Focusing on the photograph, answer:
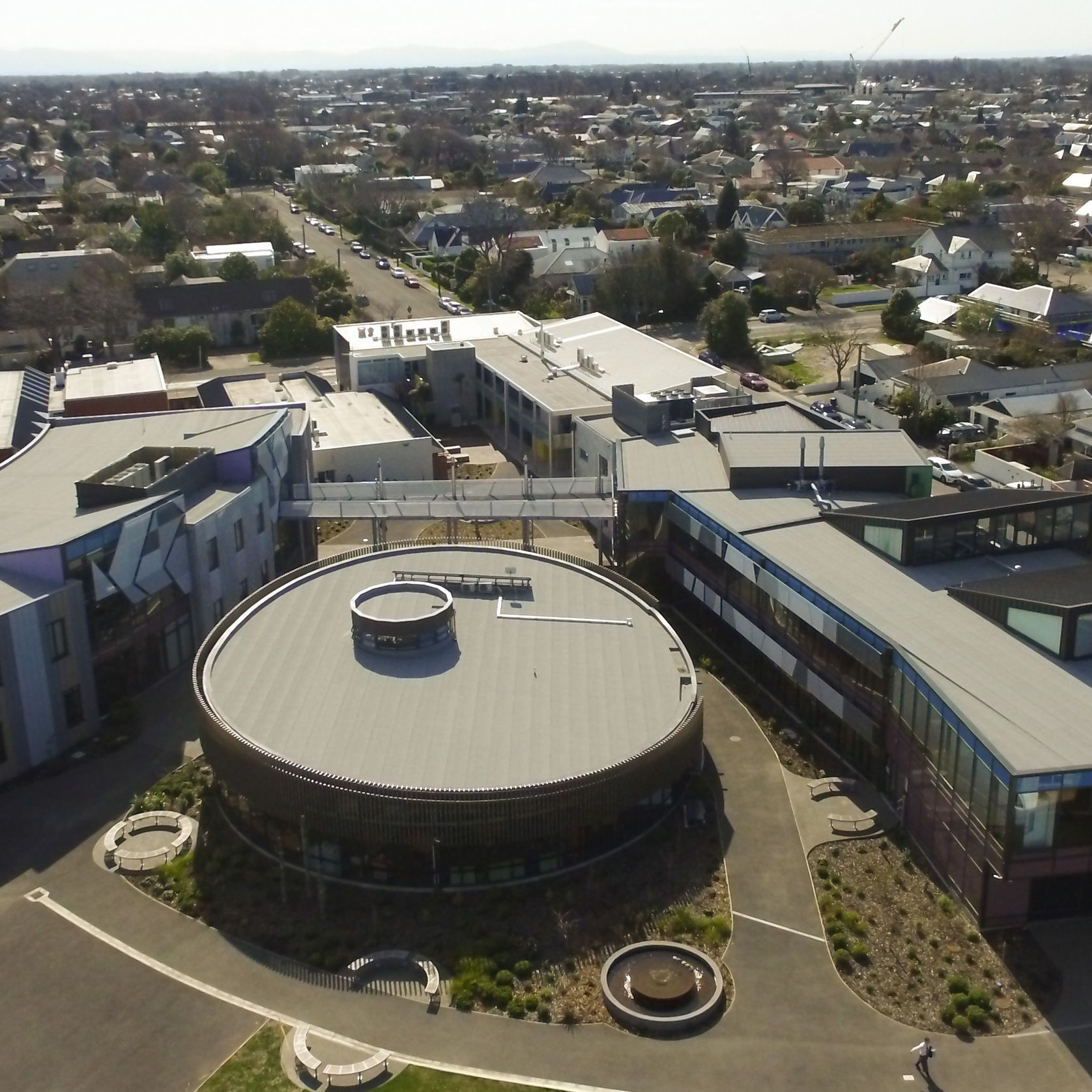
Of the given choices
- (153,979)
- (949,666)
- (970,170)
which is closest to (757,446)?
(949,666)

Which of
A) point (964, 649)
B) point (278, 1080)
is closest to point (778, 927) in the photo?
point (964, 649)

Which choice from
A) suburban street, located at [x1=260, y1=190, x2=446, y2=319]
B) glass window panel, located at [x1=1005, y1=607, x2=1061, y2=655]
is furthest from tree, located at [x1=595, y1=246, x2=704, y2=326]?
glass window panel, located at [x1=1005, y1=607, x2=1061, y2=655]

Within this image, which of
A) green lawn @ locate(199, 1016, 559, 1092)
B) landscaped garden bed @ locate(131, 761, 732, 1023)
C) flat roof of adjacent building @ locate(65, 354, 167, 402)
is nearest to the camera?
green lawn @ locate(199, 1016, 559, 1092)

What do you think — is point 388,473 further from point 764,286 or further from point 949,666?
point 764,286

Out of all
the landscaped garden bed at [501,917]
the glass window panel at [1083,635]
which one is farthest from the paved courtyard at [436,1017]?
the glass window panel at [1083,635]

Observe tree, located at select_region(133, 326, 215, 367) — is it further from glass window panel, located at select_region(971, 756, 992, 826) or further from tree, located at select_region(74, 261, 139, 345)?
glass window panel, located at select_region(971, 756, 992, 826)
